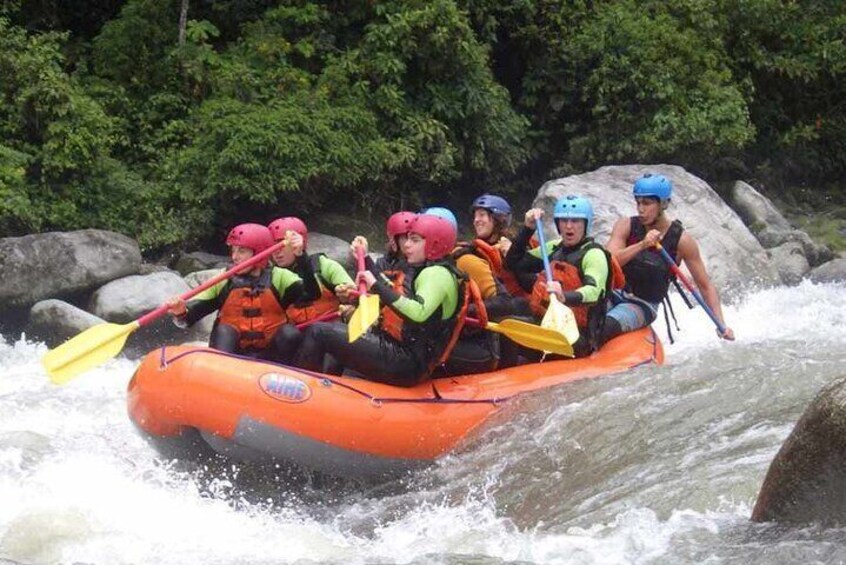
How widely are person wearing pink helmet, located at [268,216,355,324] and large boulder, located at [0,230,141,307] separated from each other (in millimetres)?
3340

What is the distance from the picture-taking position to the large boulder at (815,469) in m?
4.08

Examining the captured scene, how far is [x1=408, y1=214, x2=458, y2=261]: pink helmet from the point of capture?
572 cm

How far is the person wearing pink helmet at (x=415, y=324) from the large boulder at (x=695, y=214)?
4.79 m

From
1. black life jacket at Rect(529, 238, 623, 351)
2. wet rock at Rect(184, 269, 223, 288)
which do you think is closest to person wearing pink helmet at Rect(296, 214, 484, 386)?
black life jacket at Rect(529, 238, 623, 351)

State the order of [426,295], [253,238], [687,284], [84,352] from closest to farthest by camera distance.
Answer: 1. [426,295]
2. [84,352]
3. [253,238]
4. [687,284]

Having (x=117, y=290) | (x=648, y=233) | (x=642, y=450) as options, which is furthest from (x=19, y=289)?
(x=642, y=450)

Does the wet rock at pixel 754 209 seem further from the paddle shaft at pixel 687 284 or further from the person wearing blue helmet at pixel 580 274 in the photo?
the person wearing blue helmet at pixel 580 274

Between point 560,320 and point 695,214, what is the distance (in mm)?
Result: 5742

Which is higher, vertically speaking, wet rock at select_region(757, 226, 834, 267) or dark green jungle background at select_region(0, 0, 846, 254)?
dark green jungle background at select_region(0, 0, 846, 254)

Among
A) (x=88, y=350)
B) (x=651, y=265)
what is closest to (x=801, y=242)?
(x=651, y=265)

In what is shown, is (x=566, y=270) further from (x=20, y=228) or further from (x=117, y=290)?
(x=20, y=228)

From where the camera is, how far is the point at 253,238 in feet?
20.3

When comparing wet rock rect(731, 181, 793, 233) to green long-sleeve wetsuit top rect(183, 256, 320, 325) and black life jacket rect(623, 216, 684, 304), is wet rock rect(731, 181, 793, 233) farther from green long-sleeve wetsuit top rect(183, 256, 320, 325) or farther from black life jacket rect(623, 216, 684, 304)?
green long-sleeve wetsuit top rect(183, 256, 320, 325)

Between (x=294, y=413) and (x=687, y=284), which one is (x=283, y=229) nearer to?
(x=294, y=413)
